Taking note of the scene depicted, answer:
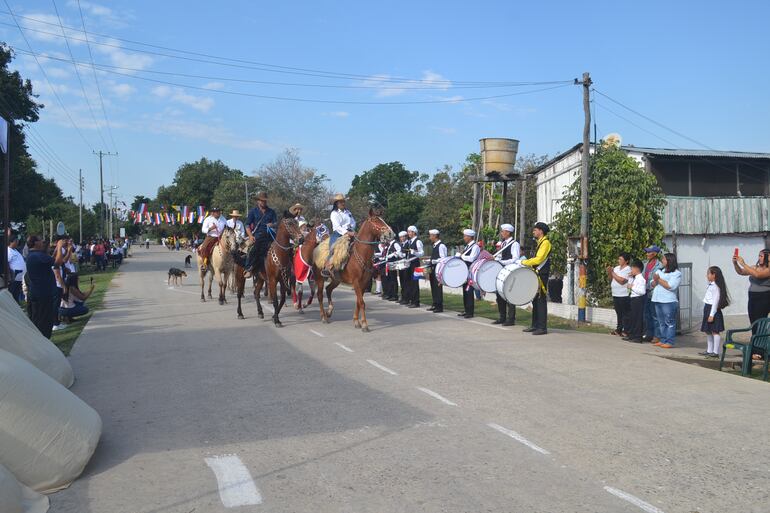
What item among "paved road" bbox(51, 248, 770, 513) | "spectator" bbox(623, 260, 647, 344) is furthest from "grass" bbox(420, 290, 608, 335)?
"paved road" bbox(51, 248, 770, 513)

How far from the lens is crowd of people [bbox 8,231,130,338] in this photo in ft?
38.8

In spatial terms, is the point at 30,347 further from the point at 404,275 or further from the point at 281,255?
the point at 404,275

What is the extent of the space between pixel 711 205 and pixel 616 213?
7.15 metres

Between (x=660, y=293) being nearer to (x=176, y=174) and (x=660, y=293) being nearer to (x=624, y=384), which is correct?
(x=624, y=384)

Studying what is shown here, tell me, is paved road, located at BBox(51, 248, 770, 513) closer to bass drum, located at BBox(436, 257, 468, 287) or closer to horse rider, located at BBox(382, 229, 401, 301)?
bass drum, located at BBox(436, 257, 468, 287)

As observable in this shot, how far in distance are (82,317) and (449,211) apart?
33.6m

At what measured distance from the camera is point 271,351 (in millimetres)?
11695

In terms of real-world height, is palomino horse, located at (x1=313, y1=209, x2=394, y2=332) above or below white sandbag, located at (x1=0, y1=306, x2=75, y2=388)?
above

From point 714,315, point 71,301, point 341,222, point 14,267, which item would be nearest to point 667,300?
point 714,315

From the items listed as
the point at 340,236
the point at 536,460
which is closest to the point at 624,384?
the point at 536,460

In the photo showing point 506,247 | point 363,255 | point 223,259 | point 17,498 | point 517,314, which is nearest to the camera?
point 17,498

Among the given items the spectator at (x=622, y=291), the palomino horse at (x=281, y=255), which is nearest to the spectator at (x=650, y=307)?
the spectator at (x=622, y=291)

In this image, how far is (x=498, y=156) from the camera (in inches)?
879

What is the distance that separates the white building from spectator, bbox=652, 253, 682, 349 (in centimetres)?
834
